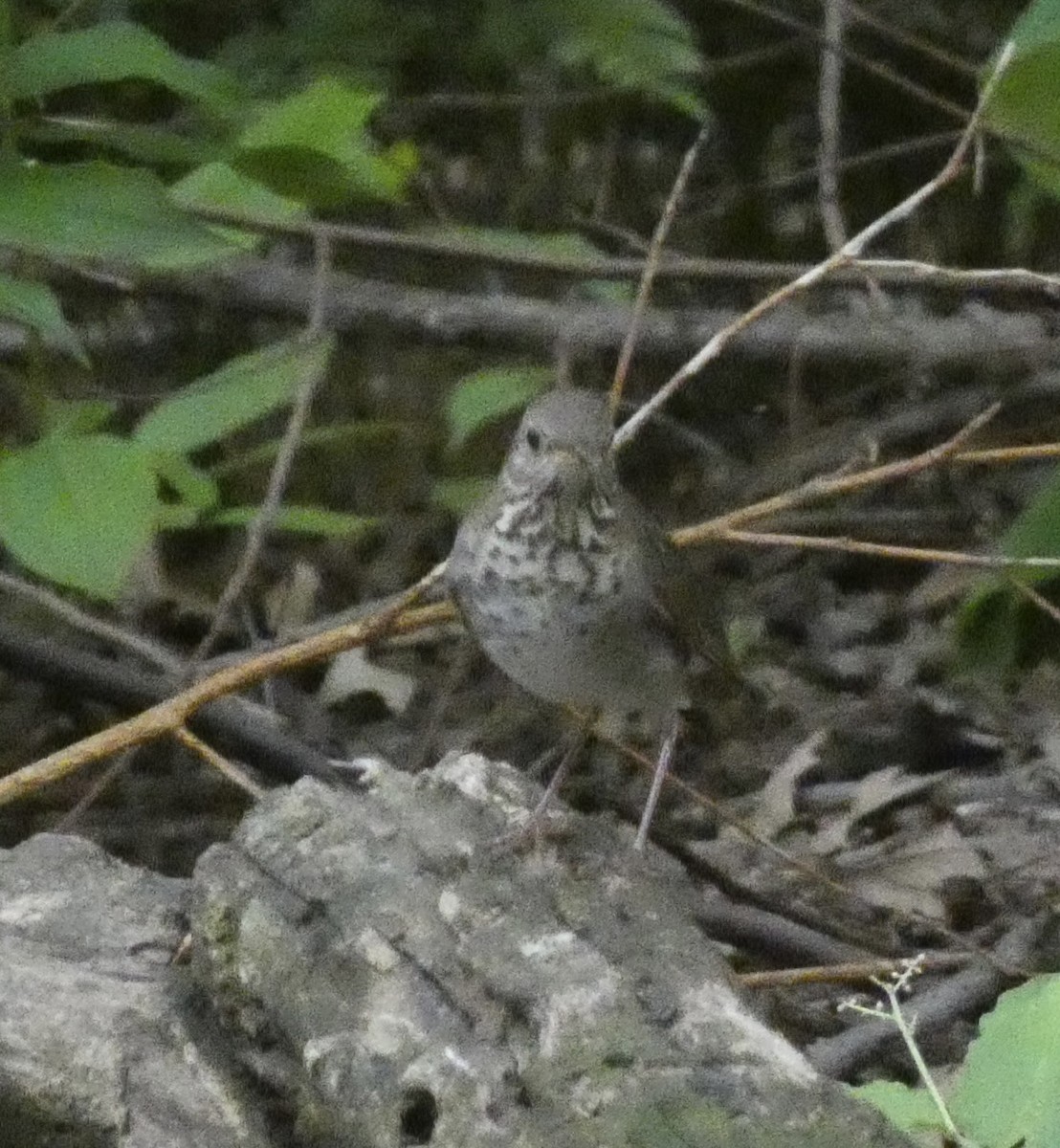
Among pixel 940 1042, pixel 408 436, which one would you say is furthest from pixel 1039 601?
pixel 408 436

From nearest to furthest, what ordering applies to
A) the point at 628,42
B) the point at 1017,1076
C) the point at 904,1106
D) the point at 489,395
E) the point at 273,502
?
the point at 1017,1076 < the point at 904,1106 < the point at 273,502 < the point at 489,395 < the point at 628,42

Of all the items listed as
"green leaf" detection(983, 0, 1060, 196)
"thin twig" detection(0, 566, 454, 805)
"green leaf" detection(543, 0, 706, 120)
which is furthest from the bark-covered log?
"green leaf" detection(543, 0, 706, 120)

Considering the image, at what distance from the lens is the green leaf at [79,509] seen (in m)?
2.95

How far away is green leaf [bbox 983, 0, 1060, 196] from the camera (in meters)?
3.31

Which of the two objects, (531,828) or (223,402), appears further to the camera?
(223,402)

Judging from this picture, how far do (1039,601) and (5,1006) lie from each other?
1522mm

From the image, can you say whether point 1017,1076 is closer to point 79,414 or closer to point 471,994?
point 471,994

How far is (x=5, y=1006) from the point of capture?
7.77 feet

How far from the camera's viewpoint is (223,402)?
11.7ft

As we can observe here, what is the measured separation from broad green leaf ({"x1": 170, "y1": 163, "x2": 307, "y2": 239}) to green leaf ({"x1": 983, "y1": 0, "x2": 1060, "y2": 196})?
119cm

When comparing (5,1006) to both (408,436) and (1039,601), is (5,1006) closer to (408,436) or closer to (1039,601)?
(1039,601)

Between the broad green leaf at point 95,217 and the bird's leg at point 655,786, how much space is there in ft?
3.41

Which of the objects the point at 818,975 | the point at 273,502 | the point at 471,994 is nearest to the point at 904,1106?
the point at 471,994

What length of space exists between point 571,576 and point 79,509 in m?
0.72
